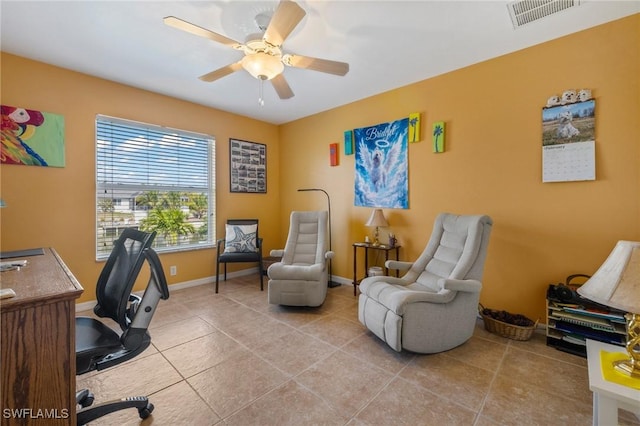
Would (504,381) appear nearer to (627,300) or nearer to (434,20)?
(627,300)

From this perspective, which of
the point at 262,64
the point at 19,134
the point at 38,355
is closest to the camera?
the point at 38,355

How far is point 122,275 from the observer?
59.5 inches

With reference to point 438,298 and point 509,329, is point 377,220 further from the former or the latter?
point 509,329

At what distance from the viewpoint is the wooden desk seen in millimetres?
921

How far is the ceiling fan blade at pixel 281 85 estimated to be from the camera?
2252mm

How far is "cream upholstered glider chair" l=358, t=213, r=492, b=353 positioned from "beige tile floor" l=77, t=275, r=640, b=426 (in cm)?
16

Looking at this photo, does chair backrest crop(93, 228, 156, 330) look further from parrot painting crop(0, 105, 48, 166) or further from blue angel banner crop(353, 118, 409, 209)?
blue angel banner crop(353, 118, 409, 209)

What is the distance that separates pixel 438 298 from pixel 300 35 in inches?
92.3

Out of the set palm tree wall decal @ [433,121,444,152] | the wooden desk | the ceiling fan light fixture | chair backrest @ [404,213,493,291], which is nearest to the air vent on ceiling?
palm tree wall decal @ [433,121,444,152]

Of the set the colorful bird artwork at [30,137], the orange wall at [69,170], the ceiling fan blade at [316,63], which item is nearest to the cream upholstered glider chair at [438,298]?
the ceiling fan blade at [316,63]

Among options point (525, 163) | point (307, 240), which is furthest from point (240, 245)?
point (525, 163)

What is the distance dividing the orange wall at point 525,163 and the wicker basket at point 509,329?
270 mm

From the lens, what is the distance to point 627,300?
42.3 inches

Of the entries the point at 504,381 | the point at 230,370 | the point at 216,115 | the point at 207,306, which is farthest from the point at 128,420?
the point at 216,115
